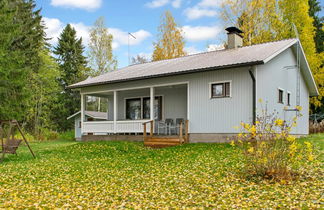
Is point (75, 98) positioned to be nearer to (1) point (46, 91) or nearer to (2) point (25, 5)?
(1) point (46, 91)

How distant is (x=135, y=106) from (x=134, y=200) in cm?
1283

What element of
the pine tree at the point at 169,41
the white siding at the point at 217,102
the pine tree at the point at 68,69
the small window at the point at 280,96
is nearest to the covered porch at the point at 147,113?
the white siding at the point at 217,102

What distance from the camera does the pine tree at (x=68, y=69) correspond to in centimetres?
3425

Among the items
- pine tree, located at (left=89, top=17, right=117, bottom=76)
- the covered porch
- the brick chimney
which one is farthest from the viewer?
pine tree, located at (left=89, top=17, right=117, bottom=76)

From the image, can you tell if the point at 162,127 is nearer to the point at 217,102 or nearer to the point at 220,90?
the point at 217,102

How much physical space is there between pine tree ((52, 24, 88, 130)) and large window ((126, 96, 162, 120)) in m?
17.3

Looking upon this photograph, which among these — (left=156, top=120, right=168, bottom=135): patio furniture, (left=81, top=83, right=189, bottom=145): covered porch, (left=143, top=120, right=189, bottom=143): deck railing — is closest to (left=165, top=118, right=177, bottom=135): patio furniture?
(left=81, top=83, right=189, bottom=145): covered porch

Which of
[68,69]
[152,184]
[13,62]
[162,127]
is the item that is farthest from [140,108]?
[68,69]

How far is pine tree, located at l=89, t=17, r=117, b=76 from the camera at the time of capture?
1261 inches

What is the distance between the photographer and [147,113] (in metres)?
17.7

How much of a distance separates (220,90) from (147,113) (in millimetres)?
5698

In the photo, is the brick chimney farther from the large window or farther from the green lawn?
the green lawn

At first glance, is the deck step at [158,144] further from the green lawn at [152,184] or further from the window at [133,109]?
the window at [133,109]

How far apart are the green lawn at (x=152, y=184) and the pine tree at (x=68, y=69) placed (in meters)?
23.9
